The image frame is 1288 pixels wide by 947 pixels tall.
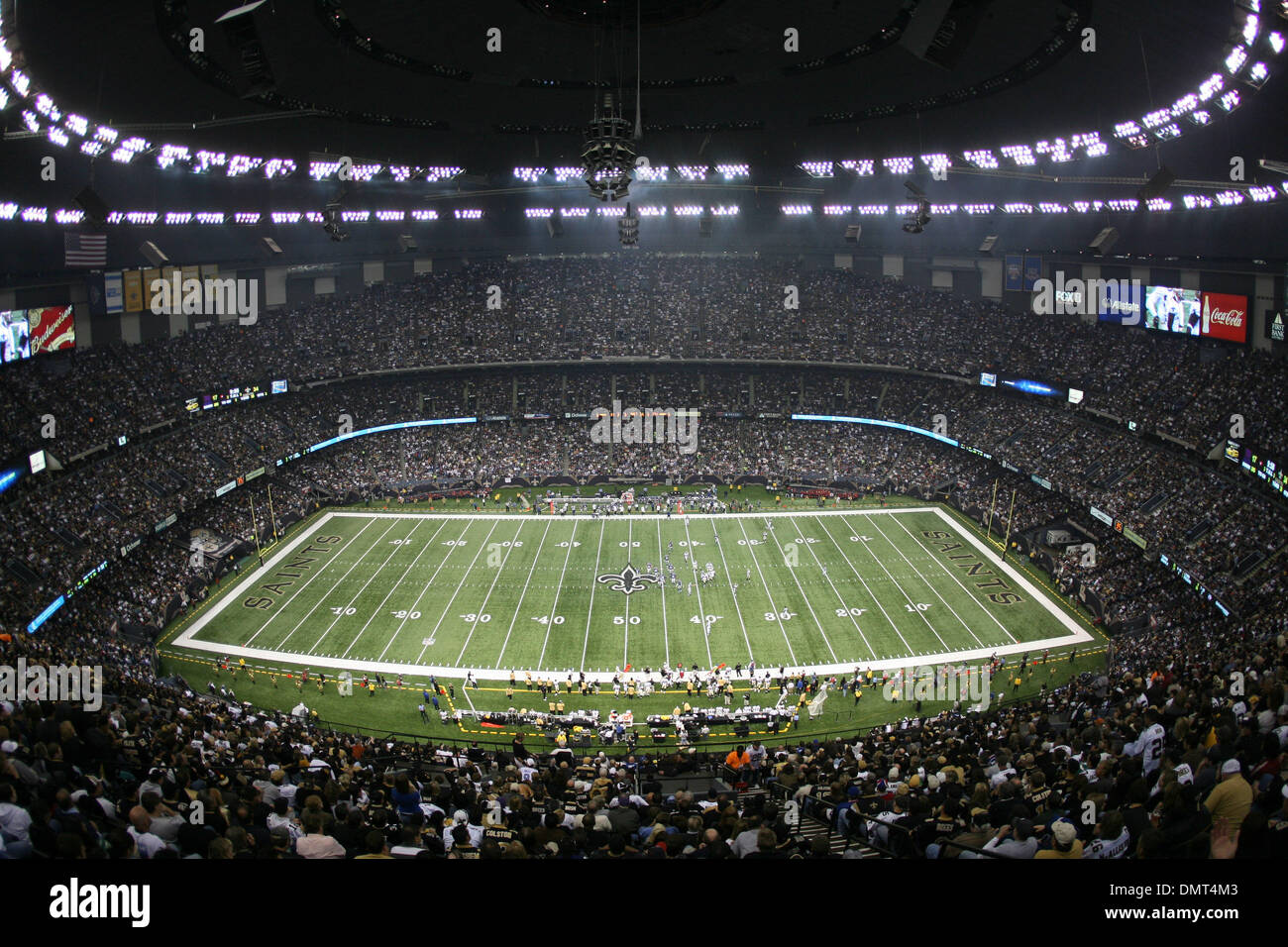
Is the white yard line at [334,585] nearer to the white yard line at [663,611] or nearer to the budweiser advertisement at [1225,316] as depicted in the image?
the white yard line at [663,611]

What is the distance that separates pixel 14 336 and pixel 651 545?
108 feet

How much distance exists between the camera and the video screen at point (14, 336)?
37.8 meters

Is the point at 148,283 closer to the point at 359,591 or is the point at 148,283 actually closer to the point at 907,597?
the point at 359,591

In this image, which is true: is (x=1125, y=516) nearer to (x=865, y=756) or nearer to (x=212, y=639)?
(x=865, y=756)

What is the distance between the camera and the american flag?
40469 mm

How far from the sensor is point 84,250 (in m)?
41.4

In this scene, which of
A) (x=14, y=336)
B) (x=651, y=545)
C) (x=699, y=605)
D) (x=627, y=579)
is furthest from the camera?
(x=651, y=545)

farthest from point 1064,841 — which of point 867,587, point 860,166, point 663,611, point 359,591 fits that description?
point 860,166

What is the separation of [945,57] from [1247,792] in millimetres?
19489

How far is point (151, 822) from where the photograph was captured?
9461 millimetres

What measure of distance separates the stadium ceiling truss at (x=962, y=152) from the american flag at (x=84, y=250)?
169 centimetres

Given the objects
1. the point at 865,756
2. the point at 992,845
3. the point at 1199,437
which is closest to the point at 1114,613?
the point at 1199,437

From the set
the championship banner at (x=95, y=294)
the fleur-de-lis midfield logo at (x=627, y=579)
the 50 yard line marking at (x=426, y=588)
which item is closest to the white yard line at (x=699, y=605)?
the fleur-de-lis midfield logo at (x=627, y=579)

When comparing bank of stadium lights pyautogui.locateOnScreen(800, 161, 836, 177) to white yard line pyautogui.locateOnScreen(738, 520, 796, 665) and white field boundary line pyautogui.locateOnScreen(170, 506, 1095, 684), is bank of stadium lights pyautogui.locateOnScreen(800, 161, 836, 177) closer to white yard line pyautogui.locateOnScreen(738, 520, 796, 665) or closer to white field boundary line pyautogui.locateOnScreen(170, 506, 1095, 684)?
white yard line pyautogui.locateOnScreen(738, 520, 796, 665)
